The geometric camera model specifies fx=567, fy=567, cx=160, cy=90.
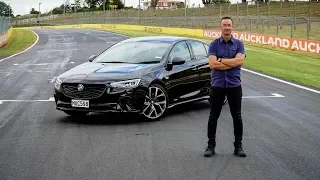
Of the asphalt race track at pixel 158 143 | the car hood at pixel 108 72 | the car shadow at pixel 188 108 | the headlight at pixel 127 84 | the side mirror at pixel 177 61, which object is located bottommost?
the asphalt race track at pixel 158 143

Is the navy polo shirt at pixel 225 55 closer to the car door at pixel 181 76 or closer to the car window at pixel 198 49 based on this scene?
the car door at pixel 181 76

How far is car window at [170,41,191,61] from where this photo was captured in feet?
35.8

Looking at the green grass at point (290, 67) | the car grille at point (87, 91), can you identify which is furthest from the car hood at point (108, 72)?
the green grass at point (290, 67)

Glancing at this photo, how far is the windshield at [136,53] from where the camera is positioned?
34.8 ft

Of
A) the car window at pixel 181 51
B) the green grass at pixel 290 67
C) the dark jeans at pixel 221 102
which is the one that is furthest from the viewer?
the green grass at pixel 290 67

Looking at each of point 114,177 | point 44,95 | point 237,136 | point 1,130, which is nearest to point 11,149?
point 1,130

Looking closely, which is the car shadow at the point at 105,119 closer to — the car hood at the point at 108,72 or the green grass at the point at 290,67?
the car hood at the point at 108,72

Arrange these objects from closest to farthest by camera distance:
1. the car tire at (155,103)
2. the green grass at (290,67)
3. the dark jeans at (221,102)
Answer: the dark jeans at (221,102)
the car tire at (155,103)
the green grass at (290,67)

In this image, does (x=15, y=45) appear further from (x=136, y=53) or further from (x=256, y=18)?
(x=136, y=53)

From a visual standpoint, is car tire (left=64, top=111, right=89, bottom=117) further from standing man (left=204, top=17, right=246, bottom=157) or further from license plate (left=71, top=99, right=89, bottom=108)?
standing man (left=204, top=17, right=246, bottom=157)

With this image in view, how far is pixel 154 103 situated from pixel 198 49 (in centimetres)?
230

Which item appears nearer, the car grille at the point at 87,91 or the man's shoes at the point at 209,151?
the man's shoes at the point at 209,151

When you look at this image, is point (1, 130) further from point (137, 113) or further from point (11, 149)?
point (137, 113)

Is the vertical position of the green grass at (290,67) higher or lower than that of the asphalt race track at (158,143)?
higher
